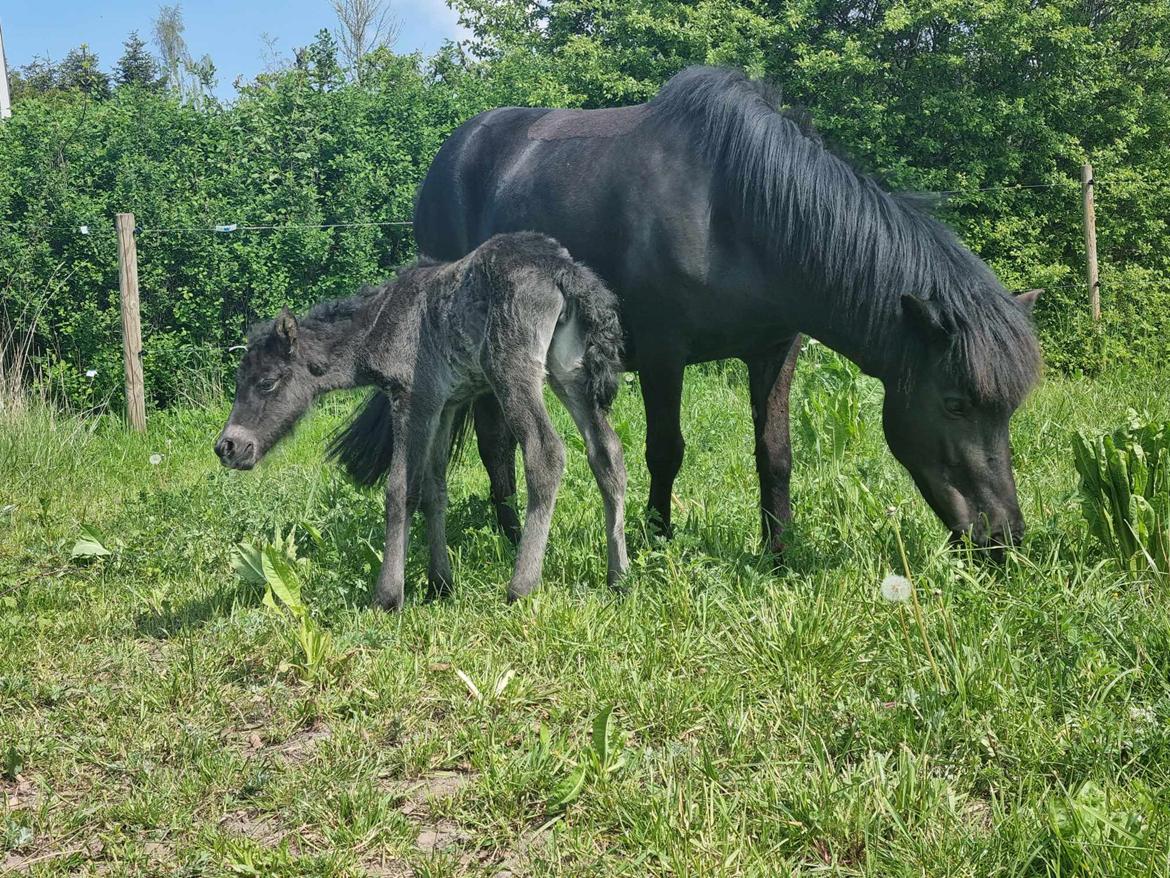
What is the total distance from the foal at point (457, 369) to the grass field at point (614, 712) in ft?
1.08

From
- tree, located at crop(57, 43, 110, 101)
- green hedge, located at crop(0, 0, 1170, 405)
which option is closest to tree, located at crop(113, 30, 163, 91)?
tree, located at crop(57, 43, 110, 101)

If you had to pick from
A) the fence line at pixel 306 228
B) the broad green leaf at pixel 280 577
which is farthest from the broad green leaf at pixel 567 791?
the fence line at pixel 306 228

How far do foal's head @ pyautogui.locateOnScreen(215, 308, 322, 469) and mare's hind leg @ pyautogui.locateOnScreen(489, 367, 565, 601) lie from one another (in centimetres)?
89

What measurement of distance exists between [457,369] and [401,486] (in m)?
0.52

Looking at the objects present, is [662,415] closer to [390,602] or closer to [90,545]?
[390,602]

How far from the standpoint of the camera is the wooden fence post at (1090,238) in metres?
11.6

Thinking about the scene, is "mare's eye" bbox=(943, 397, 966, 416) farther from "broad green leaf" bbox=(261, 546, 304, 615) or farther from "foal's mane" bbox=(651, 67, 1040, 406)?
"broad green leaf" bbox=(261, 546, 304, 615)

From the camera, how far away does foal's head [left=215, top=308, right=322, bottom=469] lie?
433 cm

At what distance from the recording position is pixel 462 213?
5930 millimetres

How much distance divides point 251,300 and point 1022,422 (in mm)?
7223

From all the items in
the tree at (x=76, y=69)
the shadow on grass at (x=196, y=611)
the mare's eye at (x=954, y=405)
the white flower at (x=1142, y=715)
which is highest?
the tree at (x=76, y=69)

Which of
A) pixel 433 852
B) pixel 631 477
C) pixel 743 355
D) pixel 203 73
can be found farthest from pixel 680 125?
pixel 203 73

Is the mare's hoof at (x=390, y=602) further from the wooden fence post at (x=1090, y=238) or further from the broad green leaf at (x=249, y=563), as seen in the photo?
the wooden fence post at (x=1090, y=238)

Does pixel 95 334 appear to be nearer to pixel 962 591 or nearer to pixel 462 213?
pixel 462 213
